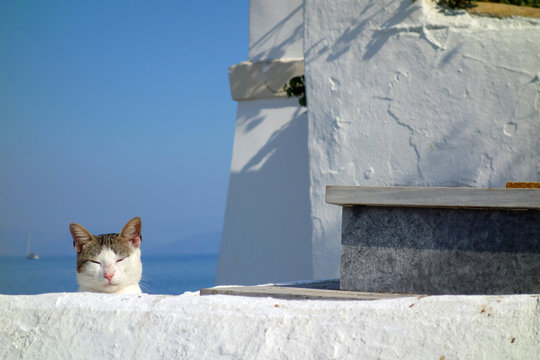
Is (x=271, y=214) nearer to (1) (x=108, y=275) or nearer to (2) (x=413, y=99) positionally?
(2) (x=413, y=99)

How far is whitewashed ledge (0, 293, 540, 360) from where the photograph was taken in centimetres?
130

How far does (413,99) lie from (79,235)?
8.46 feet

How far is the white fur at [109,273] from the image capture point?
2.11 meters

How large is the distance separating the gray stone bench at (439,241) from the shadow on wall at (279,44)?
3.65 meters

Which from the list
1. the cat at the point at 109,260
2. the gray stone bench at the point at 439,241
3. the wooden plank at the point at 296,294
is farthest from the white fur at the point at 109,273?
the gray stone bench at the point at 439,241

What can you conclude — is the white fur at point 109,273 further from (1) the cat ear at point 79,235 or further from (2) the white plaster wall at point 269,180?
(2) the white plaster wall at point 269,180

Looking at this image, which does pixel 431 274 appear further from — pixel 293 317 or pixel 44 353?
pixel 44 353

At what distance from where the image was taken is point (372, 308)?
4.50 feet

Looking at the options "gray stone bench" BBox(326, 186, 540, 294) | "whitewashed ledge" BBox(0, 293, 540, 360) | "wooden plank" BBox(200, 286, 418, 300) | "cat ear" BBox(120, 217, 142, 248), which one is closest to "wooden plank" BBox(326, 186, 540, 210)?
"gray stone bench" BBox(326, 186, 540, 294)

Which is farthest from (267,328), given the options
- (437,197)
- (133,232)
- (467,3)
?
(467,3)

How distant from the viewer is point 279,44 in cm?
551

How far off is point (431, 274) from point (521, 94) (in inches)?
88.2

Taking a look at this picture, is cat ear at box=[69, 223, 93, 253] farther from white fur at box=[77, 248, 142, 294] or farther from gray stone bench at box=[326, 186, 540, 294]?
gray stone bench at box=[326, 186, 540, 294]

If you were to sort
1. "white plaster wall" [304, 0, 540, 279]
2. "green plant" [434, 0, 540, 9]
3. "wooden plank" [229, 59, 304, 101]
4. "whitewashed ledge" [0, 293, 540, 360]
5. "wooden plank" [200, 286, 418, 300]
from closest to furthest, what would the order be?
"whitewashed ledge" [0, 293, 540, 360], "wooden plank" [200, 286, 418, 300], "white plaster wall" [304, 0, 540, 279], "green plant" [434, 0, 540, 9], "wooden plank" [229, 59, 304, 101]
